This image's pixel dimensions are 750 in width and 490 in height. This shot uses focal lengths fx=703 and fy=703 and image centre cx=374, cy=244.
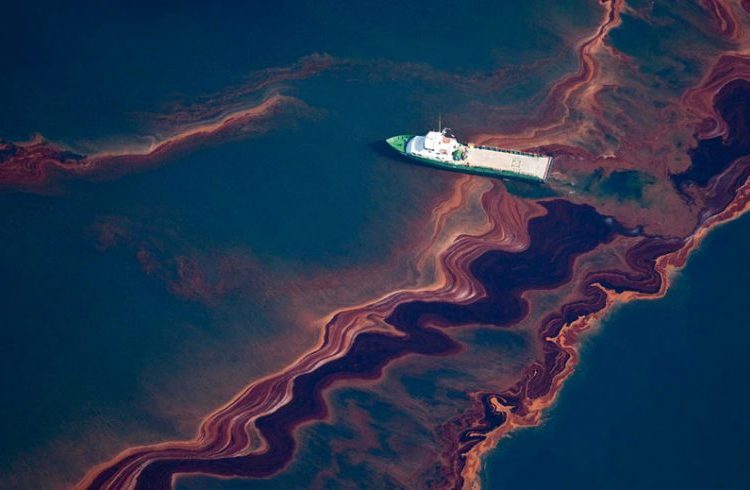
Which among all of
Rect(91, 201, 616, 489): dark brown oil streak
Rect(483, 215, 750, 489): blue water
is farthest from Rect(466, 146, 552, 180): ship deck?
Rect(483, 215, 750, 489): blue water

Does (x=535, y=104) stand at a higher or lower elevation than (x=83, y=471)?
higher

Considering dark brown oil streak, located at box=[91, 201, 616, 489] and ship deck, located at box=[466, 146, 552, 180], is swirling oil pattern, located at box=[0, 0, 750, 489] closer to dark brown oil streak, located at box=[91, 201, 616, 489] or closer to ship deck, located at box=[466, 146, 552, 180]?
dark brown oil streak, located at box=[91, 201, 616, 489]

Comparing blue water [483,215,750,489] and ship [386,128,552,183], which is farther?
ship [386,128,552,183]

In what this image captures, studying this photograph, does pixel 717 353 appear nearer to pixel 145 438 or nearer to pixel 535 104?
pixel 535 104

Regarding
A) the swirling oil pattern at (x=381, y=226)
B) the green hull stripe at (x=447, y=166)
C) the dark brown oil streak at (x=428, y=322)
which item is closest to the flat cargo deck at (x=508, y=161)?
the green hull stripe at (x=447, y=166)

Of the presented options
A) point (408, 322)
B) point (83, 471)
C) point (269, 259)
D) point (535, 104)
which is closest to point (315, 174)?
point (269, 259)

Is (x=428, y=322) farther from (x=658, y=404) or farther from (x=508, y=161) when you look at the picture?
(x=658, y=404)

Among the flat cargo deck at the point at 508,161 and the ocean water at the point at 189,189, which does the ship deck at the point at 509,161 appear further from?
the ocean water at the point at 189,189
